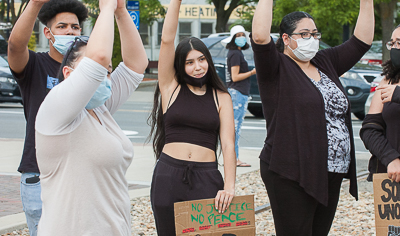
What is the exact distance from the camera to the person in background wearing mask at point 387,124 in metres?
3.29

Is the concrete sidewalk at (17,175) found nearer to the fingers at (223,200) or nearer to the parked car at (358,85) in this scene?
the fingers at (223,200)

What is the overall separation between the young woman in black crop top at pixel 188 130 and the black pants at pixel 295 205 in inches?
11.4

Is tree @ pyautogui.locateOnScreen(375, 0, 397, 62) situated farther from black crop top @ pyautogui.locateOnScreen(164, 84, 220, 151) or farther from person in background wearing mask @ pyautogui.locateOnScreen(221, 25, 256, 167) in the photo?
black crop top @ pyautogui.locateOnScreen(164, 84, 220, 151)

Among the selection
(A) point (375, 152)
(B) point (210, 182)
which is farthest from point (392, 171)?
(B) point (210, 182)

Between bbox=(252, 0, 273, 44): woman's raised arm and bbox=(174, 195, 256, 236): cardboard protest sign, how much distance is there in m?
0.97

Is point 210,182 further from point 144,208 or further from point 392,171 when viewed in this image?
point 144,208

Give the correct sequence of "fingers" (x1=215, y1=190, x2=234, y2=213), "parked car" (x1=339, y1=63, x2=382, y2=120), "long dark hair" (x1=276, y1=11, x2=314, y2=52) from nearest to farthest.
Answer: "fingers" (x1=215, y1=190, x2=234, y2=213) → "long dark hair" (x1=276, y1=11, x2=314, y2=52) → "parked car" (x1=339, y1=63, x2=382, y2=120)

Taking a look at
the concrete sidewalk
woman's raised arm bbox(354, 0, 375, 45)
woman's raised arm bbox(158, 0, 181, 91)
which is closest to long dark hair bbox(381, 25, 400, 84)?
woman's raised arm bbox(354, 0, 375, 45)

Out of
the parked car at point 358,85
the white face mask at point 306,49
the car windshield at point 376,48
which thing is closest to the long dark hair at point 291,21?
the white face mask at point 306,49

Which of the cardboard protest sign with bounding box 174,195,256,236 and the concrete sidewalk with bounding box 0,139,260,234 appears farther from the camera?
the concrete sidewalk with bounding box 0,139,260,234

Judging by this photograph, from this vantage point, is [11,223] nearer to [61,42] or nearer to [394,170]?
[61,42]

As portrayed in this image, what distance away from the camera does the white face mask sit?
3426 millimetres

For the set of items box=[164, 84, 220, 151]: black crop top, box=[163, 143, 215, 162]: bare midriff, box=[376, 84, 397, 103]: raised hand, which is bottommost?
box=[163, 143, 215, 162]: bare midriff

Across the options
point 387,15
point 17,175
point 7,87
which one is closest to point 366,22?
point 17,175
